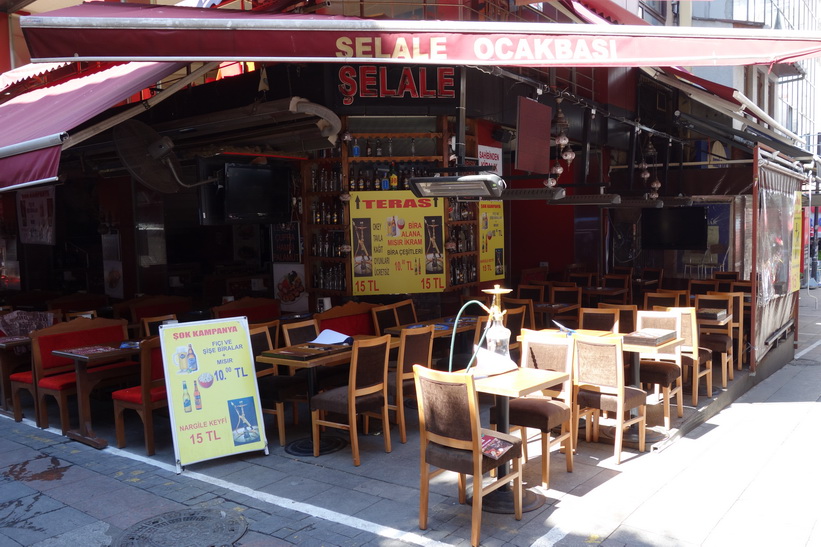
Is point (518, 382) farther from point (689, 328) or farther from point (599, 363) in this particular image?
point (689, 328)

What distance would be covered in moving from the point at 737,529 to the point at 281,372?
5.33 m

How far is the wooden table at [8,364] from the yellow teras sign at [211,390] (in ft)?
8.98

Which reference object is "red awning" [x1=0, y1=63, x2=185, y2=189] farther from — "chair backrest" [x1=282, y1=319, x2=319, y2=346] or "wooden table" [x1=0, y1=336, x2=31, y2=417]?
"chair backrest" [x1=282, y1=319, x2=319, y2=346]

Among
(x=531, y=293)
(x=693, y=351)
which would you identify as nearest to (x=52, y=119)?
(x=693, y=351)

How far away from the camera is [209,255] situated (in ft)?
53.5

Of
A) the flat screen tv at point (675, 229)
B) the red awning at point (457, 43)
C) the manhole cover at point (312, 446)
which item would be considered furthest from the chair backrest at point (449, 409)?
the flat screen tv at point (675, 229)

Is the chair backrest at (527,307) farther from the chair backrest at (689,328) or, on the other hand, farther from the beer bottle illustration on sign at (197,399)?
the beer bottle illustration on sign at (197,399)

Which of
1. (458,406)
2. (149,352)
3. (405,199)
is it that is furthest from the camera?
(405,199)

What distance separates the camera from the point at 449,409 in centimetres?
402

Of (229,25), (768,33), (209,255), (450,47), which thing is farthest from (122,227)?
(768,33)

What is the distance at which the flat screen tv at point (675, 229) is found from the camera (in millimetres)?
12930

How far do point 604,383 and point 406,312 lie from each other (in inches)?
131

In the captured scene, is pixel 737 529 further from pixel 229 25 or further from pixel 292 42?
pixel 229 25

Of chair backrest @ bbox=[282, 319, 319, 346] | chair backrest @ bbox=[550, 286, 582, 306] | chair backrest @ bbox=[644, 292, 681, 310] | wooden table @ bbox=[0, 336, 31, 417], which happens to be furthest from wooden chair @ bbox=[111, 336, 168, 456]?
chair backrest @ bbox=[550, 286, 582, 306]
